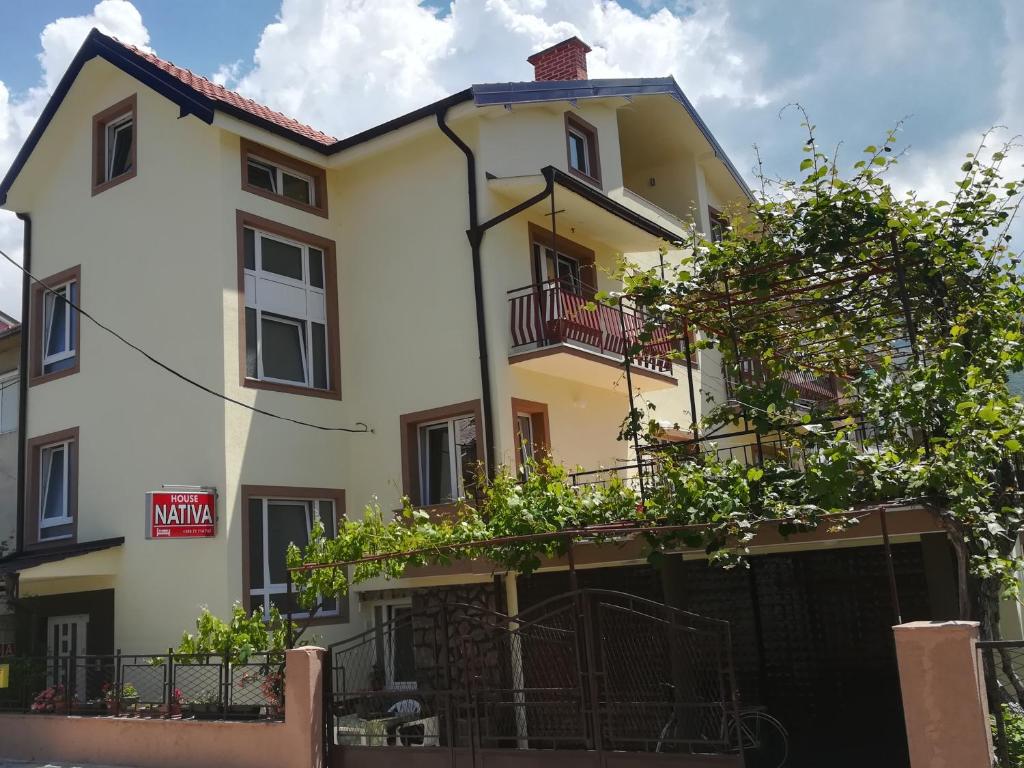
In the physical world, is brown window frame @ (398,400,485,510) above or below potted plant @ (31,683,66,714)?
above

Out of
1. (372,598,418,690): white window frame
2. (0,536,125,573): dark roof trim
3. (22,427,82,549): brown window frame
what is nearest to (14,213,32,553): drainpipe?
(22,427,82,549): brown window frame

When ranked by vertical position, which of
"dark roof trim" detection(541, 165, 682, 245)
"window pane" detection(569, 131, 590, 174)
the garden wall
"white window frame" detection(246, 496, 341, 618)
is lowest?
the garden wall

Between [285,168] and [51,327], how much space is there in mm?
4911

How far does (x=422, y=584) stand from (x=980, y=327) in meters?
8.06

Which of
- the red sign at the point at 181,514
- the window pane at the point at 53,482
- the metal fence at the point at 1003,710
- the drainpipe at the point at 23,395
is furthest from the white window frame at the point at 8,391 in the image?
the metal fence at the point at 1003,710

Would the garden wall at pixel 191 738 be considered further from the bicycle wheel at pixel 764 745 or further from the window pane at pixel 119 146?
the window pane at pixel 119 146

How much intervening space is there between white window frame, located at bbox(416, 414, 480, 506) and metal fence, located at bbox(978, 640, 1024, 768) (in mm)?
7615

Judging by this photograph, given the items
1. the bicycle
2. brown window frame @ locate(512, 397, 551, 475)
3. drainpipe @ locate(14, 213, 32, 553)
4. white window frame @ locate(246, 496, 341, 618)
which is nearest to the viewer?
the bicycle

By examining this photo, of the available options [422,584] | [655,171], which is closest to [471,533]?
[422,584]

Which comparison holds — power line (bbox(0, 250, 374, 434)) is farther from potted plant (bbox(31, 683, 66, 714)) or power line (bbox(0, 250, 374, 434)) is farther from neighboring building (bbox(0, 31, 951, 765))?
potted plant (bbox(31, 683, 66, 714))

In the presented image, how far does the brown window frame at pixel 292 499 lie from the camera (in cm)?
1316

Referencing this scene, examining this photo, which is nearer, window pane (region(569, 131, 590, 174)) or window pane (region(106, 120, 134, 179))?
window pane (region(106, 120, 134, 179))

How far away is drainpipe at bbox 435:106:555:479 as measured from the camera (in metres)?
13.8

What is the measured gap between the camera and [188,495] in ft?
41.6
